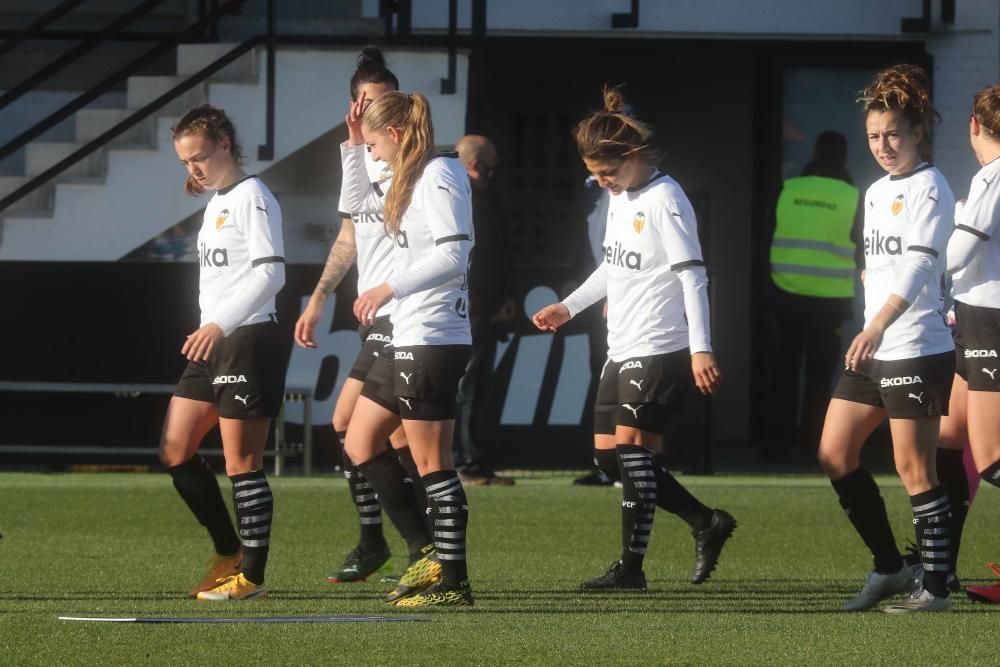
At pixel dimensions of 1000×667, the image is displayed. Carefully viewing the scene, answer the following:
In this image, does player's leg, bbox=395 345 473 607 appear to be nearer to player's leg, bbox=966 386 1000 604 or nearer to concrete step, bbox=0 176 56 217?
player's leg, bbox=966 386 1000 604

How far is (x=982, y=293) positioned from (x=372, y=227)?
7.32 feet

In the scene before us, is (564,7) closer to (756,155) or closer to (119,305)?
(756,155)

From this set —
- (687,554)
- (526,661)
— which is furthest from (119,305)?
(526,661)

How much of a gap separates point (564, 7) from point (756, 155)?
2.04 metres

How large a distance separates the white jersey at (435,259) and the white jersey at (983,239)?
1.70 m

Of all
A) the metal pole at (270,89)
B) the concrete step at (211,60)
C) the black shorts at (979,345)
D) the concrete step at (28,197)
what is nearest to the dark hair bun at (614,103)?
the black shorts at (979,345)

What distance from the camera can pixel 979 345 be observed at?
21.9 feet

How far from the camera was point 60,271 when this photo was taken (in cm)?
1239

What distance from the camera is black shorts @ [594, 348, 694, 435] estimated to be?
7.14m

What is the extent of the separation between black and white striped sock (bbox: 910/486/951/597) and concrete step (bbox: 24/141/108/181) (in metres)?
8.71

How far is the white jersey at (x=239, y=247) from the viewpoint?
21.7 feet

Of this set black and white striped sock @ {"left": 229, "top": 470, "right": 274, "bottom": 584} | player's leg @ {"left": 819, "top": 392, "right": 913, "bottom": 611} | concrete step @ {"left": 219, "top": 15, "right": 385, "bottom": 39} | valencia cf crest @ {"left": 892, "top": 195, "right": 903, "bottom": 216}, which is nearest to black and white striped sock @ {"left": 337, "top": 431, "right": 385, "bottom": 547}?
black and white striped sock @ {"left": 229, "top": 470, "right": 274, "bottom": 584}

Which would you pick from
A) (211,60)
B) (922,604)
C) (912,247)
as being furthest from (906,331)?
(211,60)

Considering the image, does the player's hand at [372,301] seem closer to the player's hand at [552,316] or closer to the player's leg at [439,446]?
the player's leg at [439,446]
